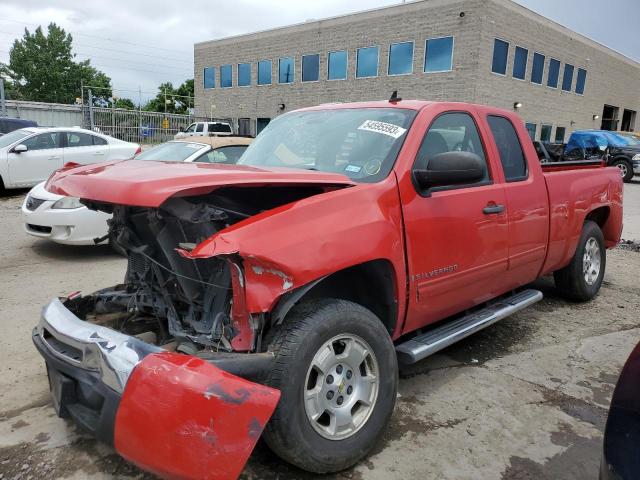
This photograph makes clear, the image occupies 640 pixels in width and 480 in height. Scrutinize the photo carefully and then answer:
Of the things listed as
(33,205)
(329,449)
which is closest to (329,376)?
(329,449)

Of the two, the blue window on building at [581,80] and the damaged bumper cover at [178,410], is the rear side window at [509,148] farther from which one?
the blue window on building at [581,80]

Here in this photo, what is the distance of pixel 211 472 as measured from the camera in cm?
195

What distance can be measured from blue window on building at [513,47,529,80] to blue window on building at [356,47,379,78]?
7.63 metres

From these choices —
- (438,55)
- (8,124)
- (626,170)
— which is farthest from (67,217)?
(438,55)

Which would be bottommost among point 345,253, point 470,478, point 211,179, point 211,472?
point 470,478

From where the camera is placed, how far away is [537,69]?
30.1 m

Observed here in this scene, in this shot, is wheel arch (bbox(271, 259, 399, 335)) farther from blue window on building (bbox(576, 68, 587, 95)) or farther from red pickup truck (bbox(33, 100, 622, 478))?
blue window on building (bbox(576, 68, 587, 95))

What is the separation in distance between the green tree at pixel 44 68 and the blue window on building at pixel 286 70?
32.5 m

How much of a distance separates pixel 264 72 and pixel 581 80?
21.9 meters

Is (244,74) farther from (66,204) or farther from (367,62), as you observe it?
(66,204)

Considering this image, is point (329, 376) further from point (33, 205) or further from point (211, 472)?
point (33, 205)

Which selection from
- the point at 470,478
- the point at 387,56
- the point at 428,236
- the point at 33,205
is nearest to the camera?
the point at 470,478

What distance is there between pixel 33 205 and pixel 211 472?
591 cm

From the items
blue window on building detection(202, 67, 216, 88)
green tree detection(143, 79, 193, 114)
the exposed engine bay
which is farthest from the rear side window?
green tree detection(143, 79, 193, 114)
